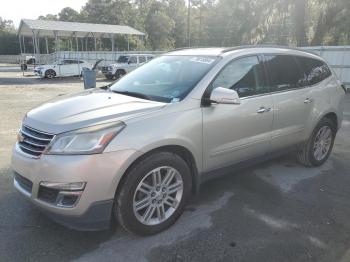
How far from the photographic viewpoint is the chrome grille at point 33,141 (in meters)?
3.27

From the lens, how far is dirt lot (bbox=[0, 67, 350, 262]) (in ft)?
11.0

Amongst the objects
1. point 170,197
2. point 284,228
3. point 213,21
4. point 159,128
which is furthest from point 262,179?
point 213,21

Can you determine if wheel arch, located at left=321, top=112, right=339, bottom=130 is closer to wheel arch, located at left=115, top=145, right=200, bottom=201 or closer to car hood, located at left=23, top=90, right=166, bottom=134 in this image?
wheel arch, located at left=115, top=145, right=200, bottom=201

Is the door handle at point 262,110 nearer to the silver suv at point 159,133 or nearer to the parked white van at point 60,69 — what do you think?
the silver suv at point 159,133

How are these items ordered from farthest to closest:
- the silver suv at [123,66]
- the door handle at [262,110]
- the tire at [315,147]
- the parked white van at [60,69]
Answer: the parked white van at [60,69]
the silver suv at [123,66]
the tire at [315,147]
the door handle at [262,110]

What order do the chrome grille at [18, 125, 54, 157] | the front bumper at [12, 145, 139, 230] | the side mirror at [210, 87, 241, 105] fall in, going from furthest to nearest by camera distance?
the side mirror at [210, 87, 241, 105], the chrome grille at [18, 125, 54, 157], the front bumper at [12, 145, 139, 230]

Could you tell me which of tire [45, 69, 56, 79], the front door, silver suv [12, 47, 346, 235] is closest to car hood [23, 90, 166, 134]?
silver suv [12, 47, 346, 235]

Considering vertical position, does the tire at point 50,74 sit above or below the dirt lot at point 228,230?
below

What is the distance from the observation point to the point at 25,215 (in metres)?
4.02

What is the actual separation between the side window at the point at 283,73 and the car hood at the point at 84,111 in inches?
69.5

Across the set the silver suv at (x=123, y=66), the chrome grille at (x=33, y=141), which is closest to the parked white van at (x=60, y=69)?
the silver suv at (x=123, y=66)

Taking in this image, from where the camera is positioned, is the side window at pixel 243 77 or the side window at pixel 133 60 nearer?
the side window at pixel 243 77

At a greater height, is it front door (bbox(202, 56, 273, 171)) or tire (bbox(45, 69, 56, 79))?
front door (bbox(202, 56, 273, 171))

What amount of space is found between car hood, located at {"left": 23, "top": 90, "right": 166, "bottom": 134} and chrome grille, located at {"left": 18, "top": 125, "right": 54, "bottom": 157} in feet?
0.16
